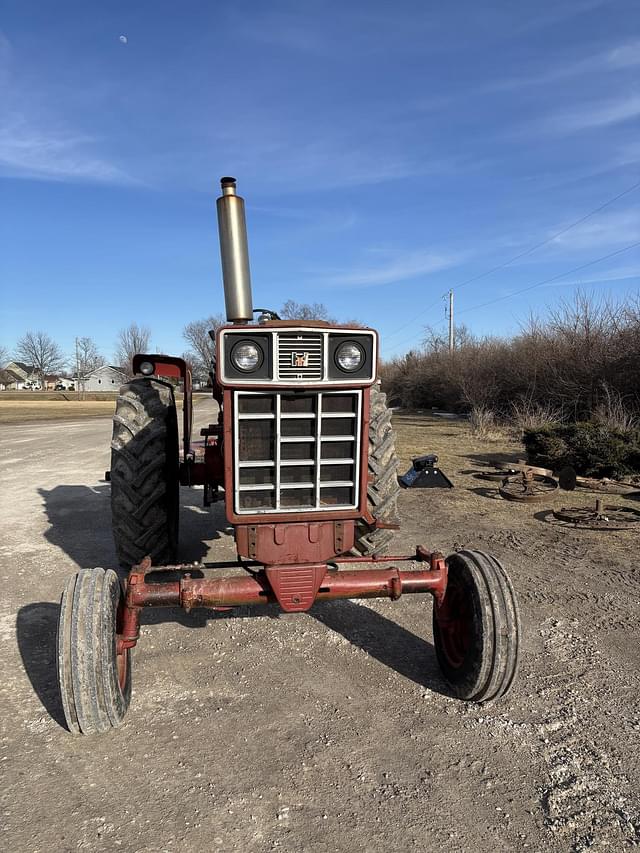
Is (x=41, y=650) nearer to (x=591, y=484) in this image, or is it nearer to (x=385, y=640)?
(x=385, y=640)

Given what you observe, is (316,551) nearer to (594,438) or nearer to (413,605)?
(413,605)

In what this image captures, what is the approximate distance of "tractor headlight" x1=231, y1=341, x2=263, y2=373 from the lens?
2.95 meters

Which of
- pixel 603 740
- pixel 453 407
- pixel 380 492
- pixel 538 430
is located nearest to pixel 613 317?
pixel 538 430

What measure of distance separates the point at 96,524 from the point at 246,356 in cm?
498

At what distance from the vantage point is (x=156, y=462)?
4488mm

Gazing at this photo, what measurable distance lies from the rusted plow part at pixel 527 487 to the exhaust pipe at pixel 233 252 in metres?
5.25

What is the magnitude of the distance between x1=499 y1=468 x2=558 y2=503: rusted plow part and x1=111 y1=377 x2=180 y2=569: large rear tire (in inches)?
204

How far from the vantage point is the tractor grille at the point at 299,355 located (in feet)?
9.79

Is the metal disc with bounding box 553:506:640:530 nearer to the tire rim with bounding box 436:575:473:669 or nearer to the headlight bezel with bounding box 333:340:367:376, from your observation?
the tire rim with bounding box 436:575:473:669

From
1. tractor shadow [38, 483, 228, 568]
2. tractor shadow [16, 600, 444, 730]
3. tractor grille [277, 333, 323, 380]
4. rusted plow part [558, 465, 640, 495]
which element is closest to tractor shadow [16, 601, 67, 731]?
tractor shadow [16, 600, 444, 730]

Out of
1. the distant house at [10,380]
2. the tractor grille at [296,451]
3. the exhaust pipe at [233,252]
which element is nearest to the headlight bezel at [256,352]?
the tractor grille at [296,451]

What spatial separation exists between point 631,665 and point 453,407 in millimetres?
25658

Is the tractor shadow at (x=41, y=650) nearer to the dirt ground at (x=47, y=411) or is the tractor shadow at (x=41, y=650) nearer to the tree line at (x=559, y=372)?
the tree line at (x=559, y=372)

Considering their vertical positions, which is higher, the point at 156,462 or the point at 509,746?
the point at 156,462
